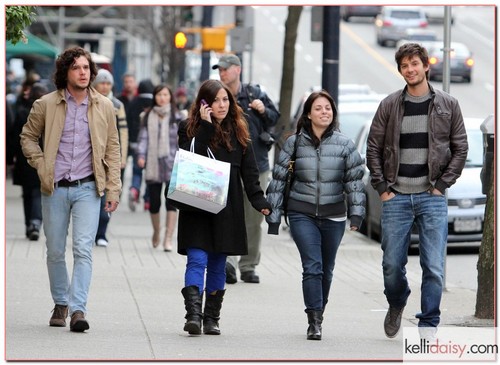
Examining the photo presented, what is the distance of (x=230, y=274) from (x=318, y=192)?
2.99 meters

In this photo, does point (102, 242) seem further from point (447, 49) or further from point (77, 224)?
point (77, 224)

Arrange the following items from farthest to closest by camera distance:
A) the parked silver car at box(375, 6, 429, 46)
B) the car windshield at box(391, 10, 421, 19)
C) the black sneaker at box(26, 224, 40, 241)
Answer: the car windshield at box(391, 10, 421, 19)
the parked silver car at box(375, 6, 429, 46)
the black sneaker at box(26, 224, 40, 241)

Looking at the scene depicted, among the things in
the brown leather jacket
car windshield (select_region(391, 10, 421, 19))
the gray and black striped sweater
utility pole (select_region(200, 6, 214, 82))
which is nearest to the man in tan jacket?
the brown leather jacket

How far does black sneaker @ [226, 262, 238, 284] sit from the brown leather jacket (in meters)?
3.40

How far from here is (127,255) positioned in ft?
46.3

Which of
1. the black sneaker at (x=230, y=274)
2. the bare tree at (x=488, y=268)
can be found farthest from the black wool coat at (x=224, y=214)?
the black sneaker at (x=230, y=274)

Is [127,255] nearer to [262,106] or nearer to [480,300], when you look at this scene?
[262,106]

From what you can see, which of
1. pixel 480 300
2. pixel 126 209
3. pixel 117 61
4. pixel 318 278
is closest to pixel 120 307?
pixel 318 278

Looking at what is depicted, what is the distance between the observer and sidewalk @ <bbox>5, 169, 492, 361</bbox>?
322 inches

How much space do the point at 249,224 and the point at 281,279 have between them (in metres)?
0.80

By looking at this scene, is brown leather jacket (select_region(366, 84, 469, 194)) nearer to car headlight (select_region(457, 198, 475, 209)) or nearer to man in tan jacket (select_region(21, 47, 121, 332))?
man in tan jacket (select_region(21, 47, 121, 332))

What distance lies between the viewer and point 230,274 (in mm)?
11734

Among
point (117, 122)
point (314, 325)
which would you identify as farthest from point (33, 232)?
point (314, 325)

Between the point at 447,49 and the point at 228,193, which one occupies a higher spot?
the point at 447,49
